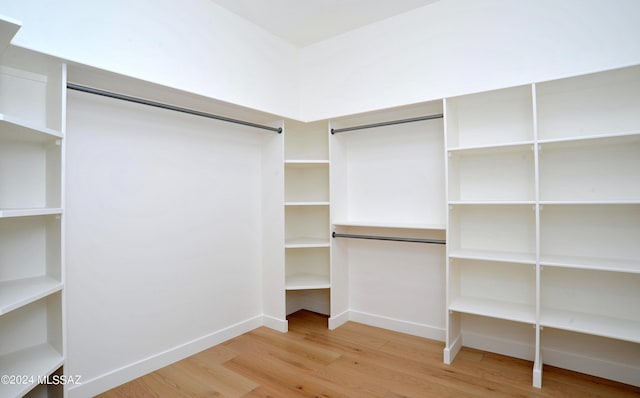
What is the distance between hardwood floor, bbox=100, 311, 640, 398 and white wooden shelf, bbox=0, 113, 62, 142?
1.66 metres

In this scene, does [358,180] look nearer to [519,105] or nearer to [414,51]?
[414,51]

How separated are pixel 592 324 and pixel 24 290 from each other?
10.8 feet

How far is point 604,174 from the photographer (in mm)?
2293

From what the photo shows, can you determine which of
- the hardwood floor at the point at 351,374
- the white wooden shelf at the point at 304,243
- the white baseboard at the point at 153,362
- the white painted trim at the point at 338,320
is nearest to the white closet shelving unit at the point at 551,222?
the hardwood floor at the point at 351,374

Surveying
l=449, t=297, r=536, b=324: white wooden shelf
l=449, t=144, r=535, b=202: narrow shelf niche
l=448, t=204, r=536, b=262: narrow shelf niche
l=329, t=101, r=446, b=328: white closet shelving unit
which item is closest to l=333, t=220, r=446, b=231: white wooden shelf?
l=329, t=101, r=446, b=328: white closet shelving unit

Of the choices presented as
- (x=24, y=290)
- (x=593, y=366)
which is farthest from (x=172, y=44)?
(x=593, y=366)

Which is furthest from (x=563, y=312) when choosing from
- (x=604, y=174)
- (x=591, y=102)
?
(x=591, y=102)

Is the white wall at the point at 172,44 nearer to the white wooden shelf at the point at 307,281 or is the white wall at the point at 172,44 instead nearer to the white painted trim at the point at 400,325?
the white wooden shelf at the point at 307,281

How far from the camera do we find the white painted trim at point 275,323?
3.25 meters

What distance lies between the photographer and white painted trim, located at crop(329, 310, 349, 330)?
10.8 ft

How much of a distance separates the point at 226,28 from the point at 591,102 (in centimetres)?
277

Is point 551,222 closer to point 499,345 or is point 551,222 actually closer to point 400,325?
point 499,345

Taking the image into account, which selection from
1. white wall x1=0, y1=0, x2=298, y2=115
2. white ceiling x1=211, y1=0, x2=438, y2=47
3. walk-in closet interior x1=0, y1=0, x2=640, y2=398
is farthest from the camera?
white ceiling x1=211, y1=0, x2=438, y2=47

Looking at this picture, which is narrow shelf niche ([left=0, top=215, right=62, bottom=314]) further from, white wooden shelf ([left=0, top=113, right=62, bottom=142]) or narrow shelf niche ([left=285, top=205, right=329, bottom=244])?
narrow shelf niche ([left=285, top=205, right=329, bottom=244])
